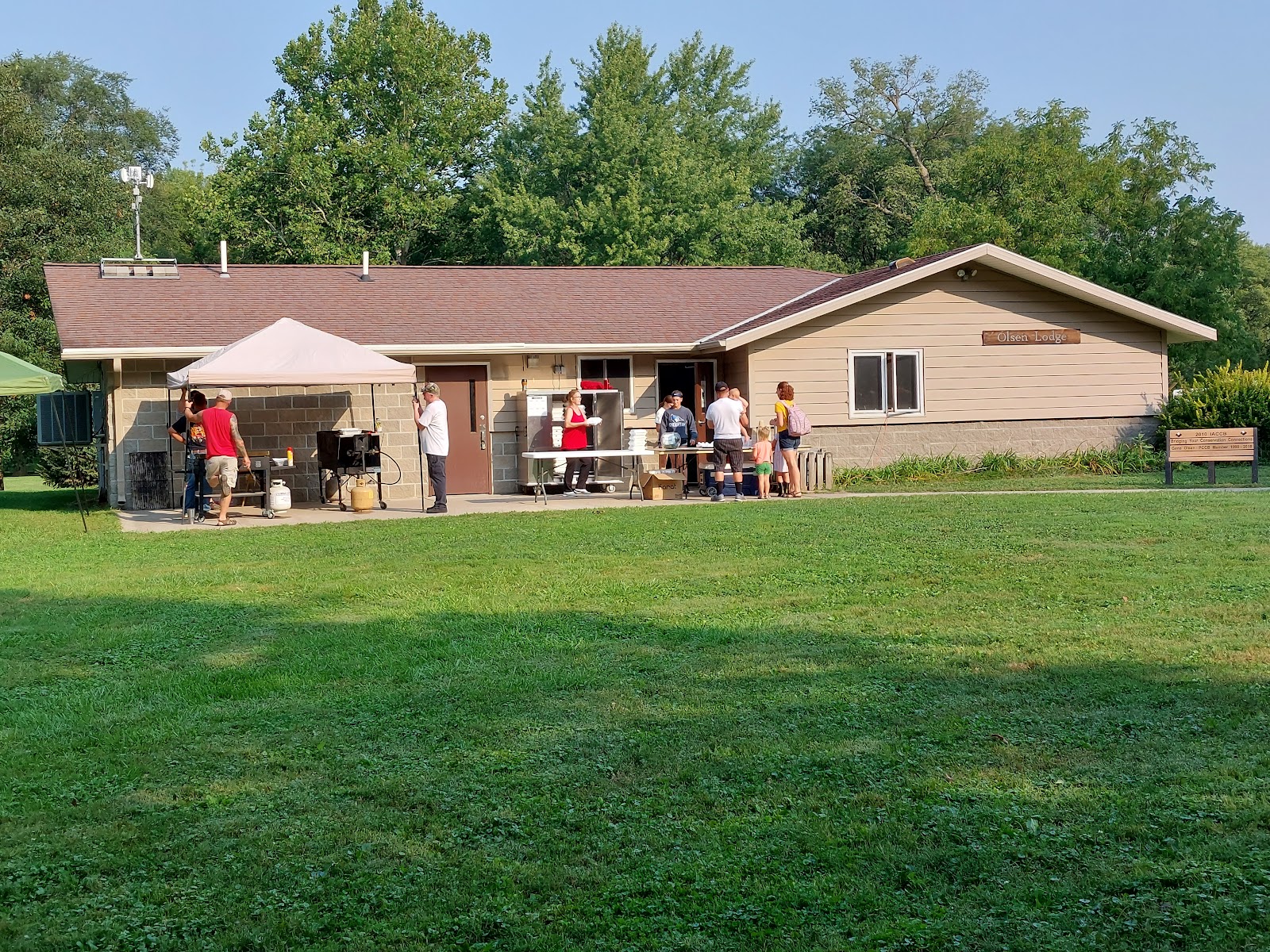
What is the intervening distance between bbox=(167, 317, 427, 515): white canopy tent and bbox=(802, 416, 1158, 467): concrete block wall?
25.8ft

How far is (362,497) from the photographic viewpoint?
59.8 ft

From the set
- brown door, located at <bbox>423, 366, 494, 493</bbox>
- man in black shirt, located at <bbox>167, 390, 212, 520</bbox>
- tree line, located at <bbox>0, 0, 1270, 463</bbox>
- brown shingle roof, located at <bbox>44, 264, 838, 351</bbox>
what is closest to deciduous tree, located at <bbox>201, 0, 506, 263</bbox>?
tree line, located at <bbox>0, 0, 1270, 463</bbox>

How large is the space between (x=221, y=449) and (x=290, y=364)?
1.37 m

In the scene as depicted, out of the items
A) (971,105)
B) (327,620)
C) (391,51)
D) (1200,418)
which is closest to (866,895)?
(327,620)

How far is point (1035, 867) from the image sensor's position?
4070mm

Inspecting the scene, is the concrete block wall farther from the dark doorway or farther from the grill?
the grill

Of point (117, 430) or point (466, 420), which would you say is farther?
point (466, 420)

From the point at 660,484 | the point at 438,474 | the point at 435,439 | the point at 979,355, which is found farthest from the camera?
the point at 979,355

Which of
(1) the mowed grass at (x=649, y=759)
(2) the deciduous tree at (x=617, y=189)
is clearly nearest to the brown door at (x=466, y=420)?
(1) the mowed grass at (x=649, y=759)

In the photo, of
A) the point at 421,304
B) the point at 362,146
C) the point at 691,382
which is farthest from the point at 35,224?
the point at 691,382

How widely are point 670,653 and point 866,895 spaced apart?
11.7ft

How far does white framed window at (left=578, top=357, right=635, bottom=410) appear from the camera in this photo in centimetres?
2202

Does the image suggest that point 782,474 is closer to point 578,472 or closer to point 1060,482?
point 578,472

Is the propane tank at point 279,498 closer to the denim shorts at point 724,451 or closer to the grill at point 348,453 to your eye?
the grill at point 348,453
